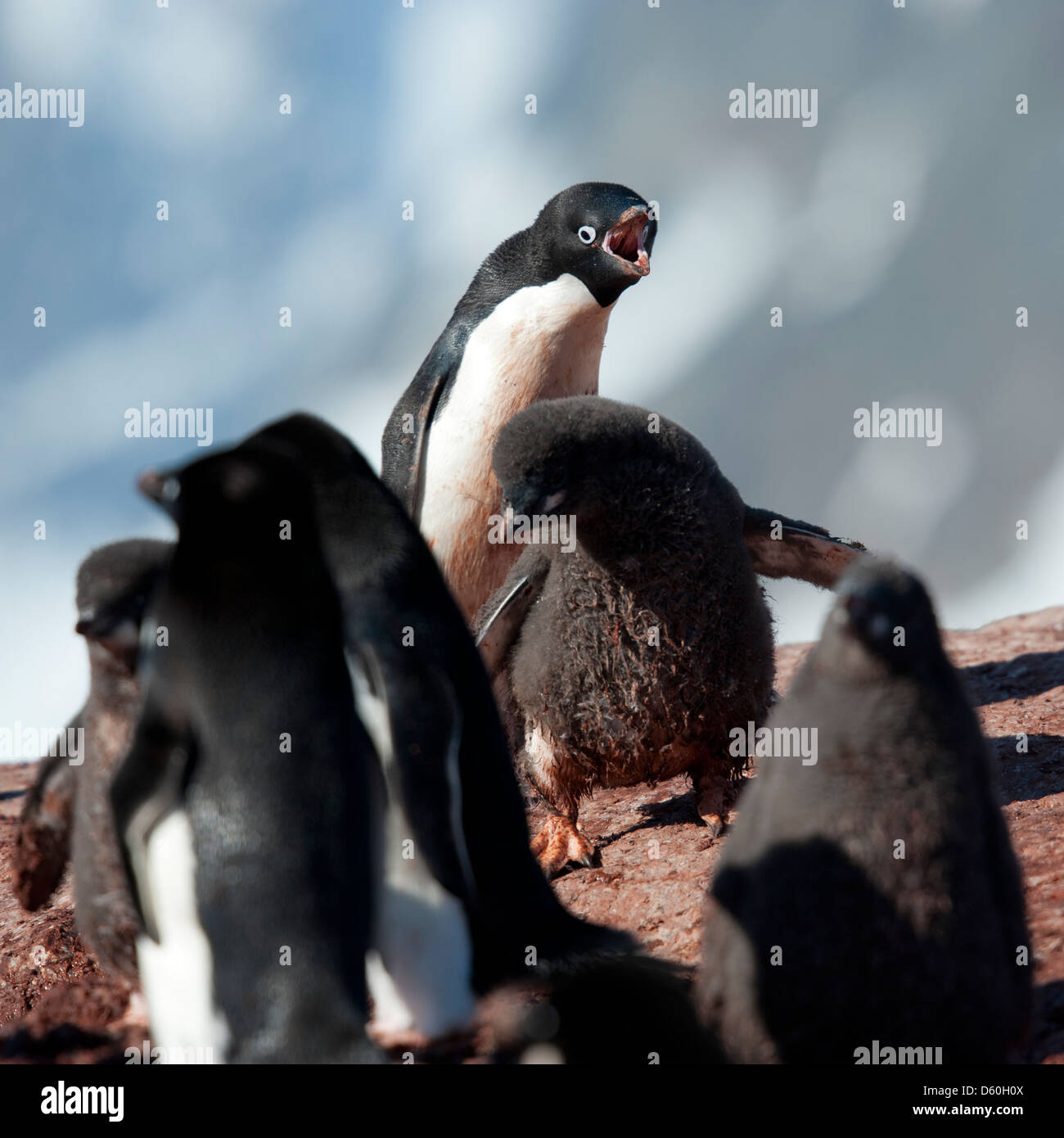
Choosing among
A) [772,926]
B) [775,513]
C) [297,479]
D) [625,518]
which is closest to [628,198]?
[775,513]

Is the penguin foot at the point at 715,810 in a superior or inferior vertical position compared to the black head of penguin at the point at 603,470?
inferior

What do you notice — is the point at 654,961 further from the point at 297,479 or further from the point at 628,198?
the point at 628,198

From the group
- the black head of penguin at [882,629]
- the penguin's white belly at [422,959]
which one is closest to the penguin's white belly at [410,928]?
the penguin's white belly at [422,959]

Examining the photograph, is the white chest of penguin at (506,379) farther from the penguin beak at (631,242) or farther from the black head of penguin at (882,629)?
the black head of penguin at (882,629)

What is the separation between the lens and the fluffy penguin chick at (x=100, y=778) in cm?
256

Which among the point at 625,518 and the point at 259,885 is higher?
the point at 625,518

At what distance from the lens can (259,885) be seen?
2064 millimetres

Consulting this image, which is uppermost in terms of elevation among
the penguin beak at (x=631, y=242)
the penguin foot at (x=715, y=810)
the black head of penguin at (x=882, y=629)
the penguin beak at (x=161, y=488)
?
the penguin beak at (x=631, y=242)

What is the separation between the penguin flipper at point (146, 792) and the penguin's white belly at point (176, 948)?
1 cm

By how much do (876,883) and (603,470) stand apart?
1.86m

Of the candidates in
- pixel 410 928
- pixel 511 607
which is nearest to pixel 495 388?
pixel 511 607

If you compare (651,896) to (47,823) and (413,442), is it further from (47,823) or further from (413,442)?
(413,442)

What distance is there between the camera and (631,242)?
225 inches

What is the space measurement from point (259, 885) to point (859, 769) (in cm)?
104
